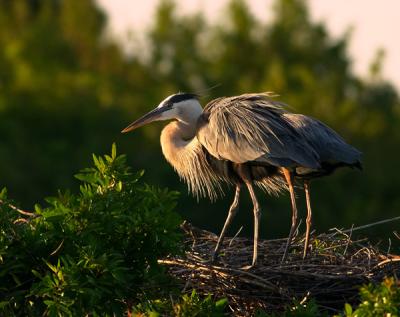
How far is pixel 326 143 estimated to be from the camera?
916 cm

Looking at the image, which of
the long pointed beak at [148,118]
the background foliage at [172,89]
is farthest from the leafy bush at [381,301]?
the background foliage at [172,89]

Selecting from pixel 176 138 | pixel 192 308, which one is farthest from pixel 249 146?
pixel 192 308

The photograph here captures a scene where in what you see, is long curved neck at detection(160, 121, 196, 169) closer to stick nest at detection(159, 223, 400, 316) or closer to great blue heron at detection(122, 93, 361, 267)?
great blue heron at detection(122, 93, 361, 267)

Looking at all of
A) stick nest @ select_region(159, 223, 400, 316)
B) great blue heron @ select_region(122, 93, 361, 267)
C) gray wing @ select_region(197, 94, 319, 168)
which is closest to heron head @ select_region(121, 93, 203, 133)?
great blue heron @ select_region(122, 93, 361, 267)

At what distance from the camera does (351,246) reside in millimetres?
9508

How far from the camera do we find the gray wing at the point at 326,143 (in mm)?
9070

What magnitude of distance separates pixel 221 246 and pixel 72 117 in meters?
22.2

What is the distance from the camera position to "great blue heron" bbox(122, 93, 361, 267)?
915 cm

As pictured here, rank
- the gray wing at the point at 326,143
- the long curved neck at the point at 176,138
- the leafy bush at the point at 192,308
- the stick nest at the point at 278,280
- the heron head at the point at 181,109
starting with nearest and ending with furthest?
the leafy bush at the point at 192,308 < the stick nest at the point at 278,280 < the gray wing at the point at 326,143 < the heron head at the point at 181,109 < the long curved neck at the point at 176,138

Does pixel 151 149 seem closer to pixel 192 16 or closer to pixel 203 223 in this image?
pixel 203 223

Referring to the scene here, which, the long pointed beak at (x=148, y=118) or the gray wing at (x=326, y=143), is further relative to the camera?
the long pointed beak at (x=148, y=118)

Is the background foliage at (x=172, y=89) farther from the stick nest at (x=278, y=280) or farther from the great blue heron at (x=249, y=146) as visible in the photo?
the stick nest at (x=278, y=280)

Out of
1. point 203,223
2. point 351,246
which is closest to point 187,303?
point 351,246

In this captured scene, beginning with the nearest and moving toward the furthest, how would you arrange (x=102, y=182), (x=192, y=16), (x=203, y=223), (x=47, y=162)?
(x=102, y=182), (x=203, y=223), (x=47, y=162), (x=192, y=16)
